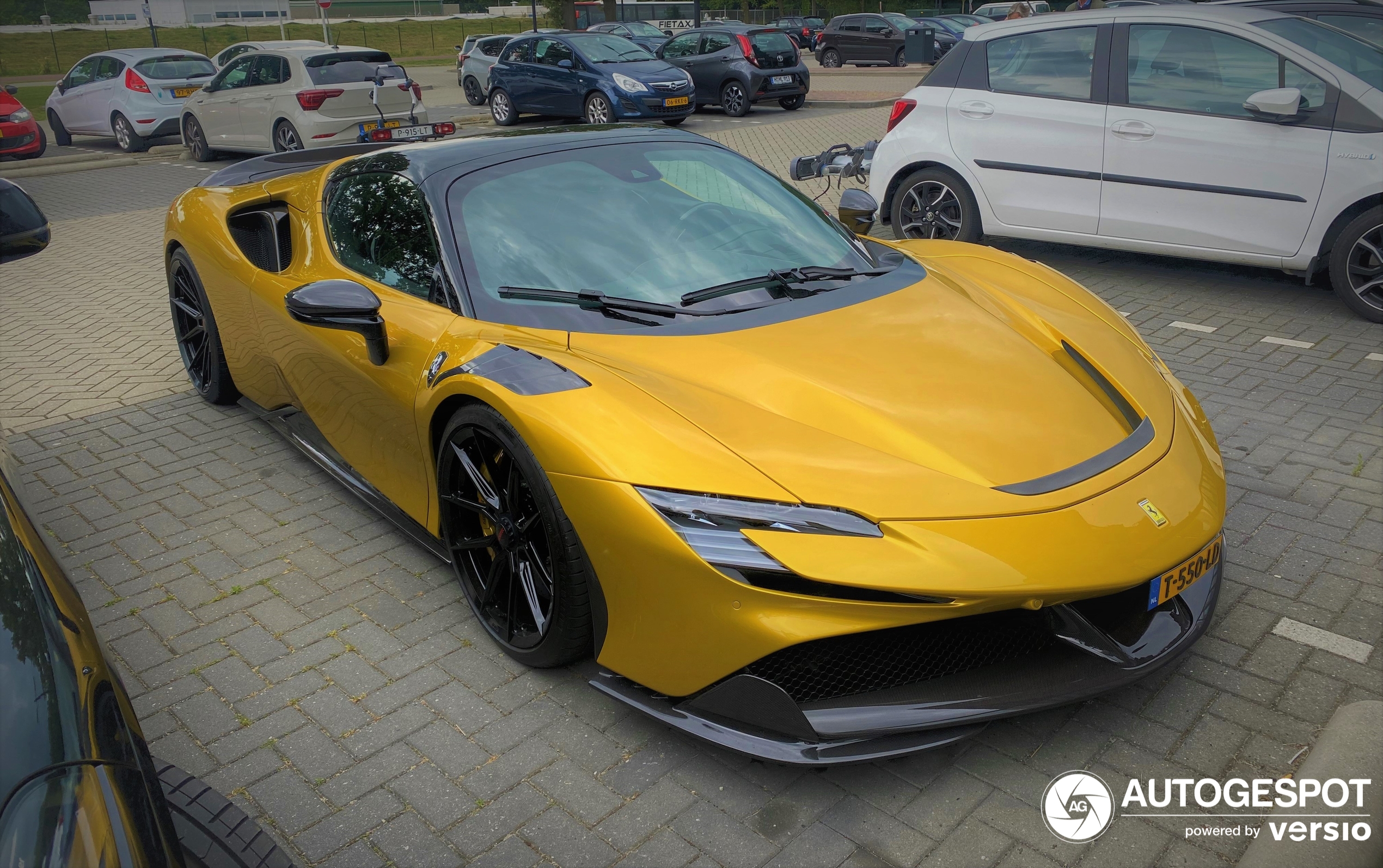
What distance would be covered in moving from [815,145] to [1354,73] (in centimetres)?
801

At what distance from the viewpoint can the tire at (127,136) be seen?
1598 centimetres

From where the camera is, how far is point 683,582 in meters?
2.31

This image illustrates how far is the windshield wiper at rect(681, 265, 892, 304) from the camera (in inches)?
124

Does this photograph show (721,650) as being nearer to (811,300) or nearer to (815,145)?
(811,300)

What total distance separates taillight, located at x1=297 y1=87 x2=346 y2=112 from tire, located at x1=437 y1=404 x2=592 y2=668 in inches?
458

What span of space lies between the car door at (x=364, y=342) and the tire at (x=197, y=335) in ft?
2.64

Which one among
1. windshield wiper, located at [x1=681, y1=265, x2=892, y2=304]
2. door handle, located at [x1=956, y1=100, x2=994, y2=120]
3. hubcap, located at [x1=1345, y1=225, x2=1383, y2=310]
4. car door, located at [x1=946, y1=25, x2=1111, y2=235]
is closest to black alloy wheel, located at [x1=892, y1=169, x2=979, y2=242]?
car door, located at [x1=946, y1=25, x2=1111, y2=235]

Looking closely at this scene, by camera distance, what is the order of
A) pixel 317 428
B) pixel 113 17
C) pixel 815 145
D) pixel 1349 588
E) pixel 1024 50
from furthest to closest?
pixel 113 17
pixel 815 145
pixel 1024 50
pixel 317 428
pixel 1349 588

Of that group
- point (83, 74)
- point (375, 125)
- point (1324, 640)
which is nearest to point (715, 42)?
point (375, 125)

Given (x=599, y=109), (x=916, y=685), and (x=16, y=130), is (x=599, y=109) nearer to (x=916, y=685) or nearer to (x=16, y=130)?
(x=16, y=130)

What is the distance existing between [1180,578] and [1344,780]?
→ 0.56 meters

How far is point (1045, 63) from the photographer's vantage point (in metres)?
6.88

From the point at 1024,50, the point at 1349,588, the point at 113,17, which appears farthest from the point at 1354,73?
the point at 113,17

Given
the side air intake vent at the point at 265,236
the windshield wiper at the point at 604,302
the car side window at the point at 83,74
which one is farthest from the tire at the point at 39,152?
the windshield wiper at the point at 604,302
